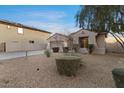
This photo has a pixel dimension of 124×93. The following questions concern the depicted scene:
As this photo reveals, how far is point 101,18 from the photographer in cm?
1203

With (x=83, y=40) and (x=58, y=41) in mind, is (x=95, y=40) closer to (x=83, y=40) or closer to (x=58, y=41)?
(x=83, y=40)

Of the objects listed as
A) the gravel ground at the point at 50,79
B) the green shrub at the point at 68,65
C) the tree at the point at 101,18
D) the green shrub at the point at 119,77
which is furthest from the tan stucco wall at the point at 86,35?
the green shrub at the point at 119,77

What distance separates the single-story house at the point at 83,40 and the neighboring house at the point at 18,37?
1778 mm

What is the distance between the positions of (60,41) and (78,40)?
2122 mm

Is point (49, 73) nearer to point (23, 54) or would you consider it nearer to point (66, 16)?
point (66, 16)

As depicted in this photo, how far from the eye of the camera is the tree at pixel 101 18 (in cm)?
1151

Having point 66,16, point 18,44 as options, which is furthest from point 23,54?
point 66,16

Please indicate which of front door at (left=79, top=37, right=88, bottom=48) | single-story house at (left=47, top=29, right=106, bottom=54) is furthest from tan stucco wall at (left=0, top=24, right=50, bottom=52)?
front door at (left=79, top=37, right=88, bottom=48)

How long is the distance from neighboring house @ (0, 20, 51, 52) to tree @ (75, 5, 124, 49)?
6331 mm

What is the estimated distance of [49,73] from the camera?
23.8 ft

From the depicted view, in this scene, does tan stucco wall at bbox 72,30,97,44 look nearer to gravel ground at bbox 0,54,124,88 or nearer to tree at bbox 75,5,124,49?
tree at bbox 75,5,124,49

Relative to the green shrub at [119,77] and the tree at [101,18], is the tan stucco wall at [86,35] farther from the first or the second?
the green shrub at [119,77]
